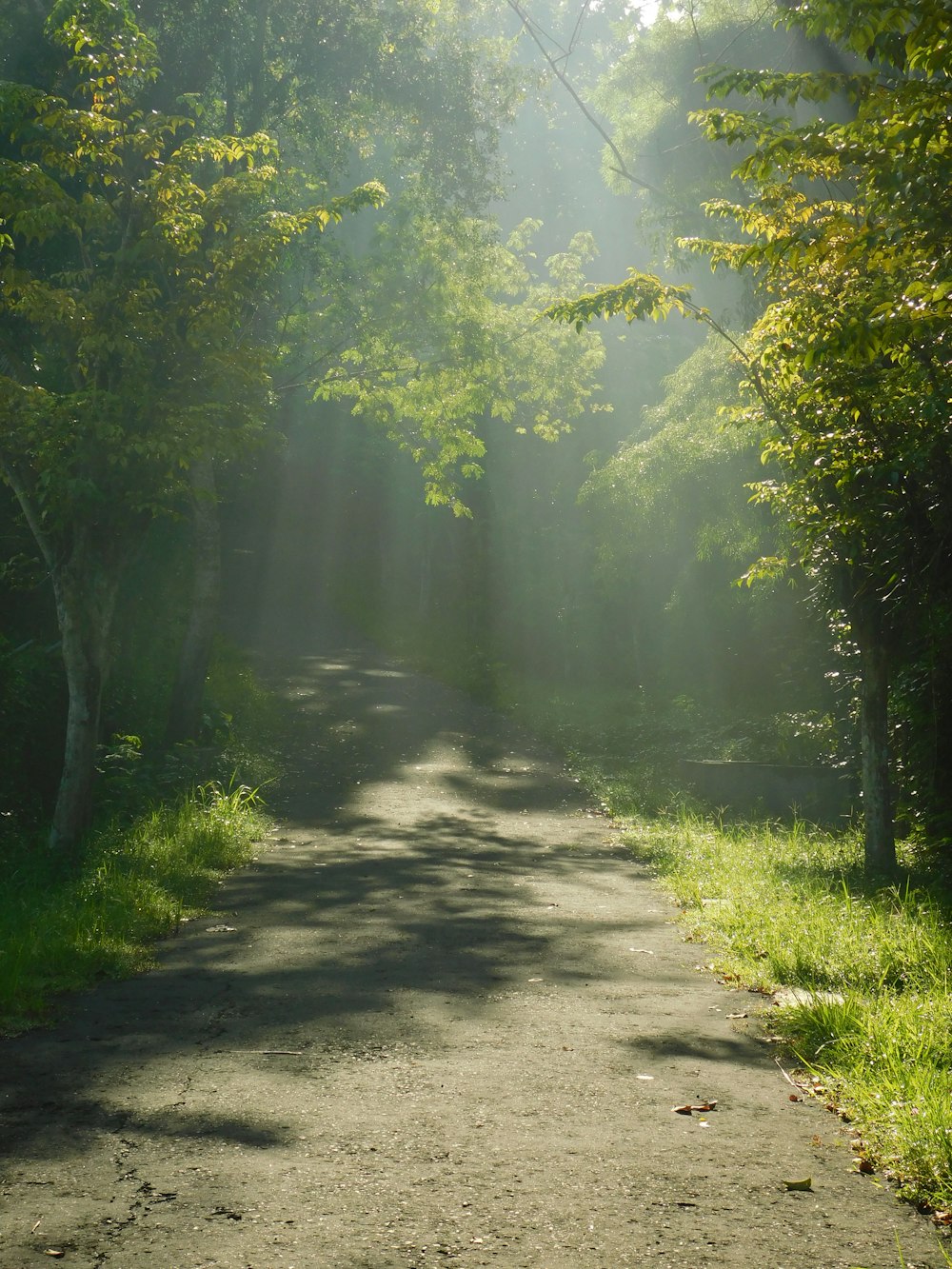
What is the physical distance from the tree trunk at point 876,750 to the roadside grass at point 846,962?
0.24 m

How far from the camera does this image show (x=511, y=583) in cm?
3631

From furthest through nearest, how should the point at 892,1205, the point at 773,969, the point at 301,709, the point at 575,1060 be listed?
the point at 301,709 → the point at 773,969 → the point at 575,1060 → the point at 892,1205

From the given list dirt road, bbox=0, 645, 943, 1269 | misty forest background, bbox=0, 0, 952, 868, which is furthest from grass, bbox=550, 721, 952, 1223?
misty forest background, bbox=0, 0, 952, 868

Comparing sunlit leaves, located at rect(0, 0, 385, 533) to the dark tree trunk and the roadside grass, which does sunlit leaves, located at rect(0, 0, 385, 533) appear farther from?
the roadside grass

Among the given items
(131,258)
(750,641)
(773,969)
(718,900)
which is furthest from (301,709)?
(773,969)

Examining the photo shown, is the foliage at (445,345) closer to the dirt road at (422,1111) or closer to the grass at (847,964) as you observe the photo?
the grass at (847,964)

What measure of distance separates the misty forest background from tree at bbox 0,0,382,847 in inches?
1.9

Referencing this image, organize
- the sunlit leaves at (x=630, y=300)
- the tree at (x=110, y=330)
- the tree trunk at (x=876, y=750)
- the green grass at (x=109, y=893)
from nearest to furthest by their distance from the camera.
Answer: the green grass at (x=109, y=893)
the sunlit leaves at (x=630, y=300)
the tree trunk at (x=876, y=750)
the tree at (x=110, y=330)

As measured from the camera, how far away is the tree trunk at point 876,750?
1014 centimetres

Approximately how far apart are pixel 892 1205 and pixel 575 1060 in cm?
174

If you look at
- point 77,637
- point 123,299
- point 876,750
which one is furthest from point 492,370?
point 876,750

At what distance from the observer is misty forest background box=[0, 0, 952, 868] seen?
870 cm

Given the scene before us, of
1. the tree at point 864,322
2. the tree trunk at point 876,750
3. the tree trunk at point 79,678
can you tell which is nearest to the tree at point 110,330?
Answer: the tree trunk at point 79,678

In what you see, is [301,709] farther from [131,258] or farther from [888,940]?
[888,940]
